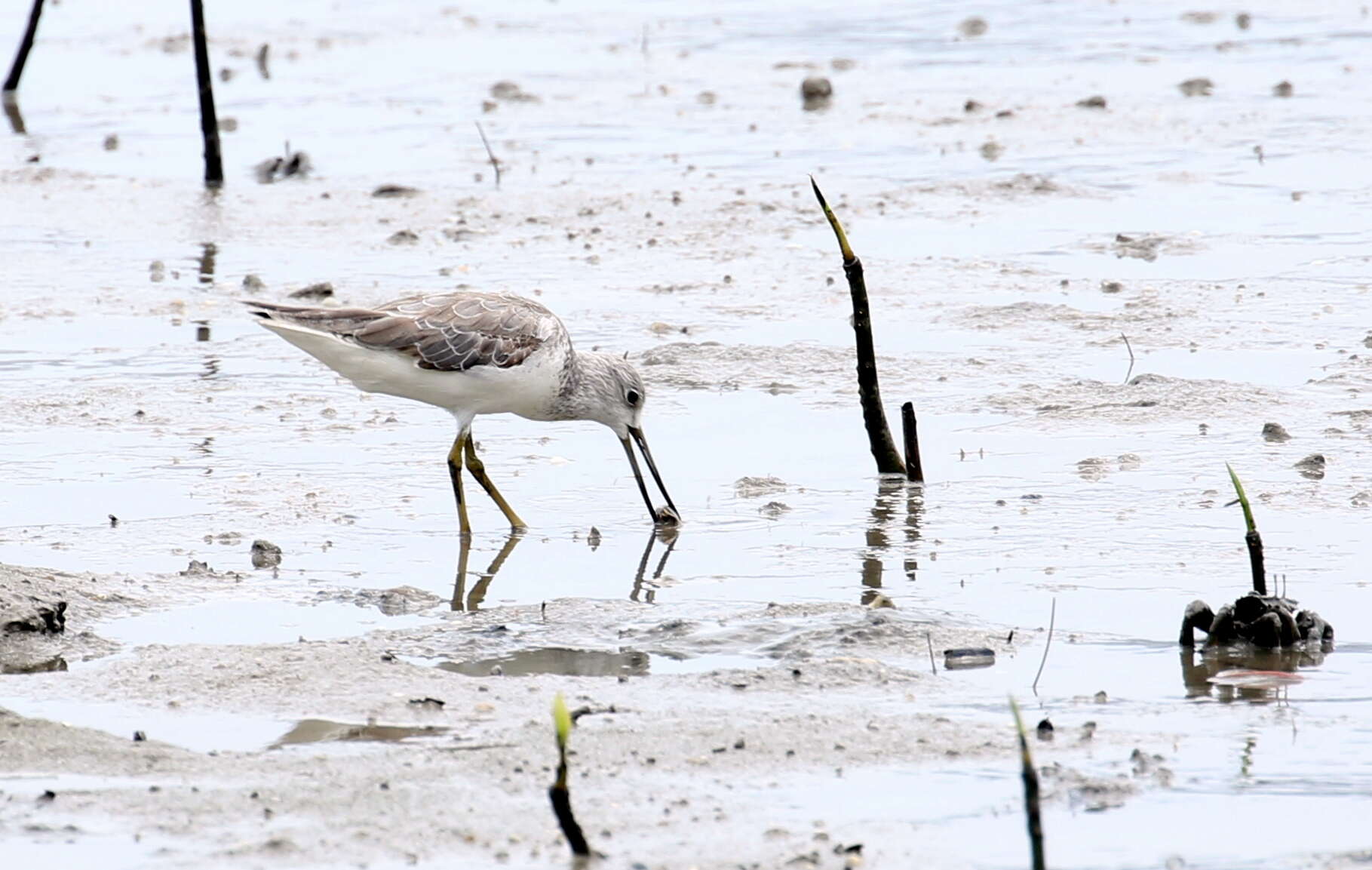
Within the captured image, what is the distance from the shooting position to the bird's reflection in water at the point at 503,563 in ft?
23.3

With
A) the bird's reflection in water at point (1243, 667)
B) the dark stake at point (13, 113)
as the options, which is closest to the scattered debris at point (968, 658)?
the bird's reflection in water at point (1243, 667)

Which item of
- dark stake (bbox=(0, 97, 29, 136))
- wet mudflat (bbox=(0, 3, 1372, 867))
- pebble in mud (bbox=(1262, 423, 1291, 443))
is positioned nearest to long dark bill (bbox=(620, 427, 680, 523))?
wet mudflat (bbox=(0, 3, 1372, 867))

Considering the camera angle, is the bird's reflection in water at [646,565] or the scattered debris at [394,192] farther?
the scattered debris at [394,192]

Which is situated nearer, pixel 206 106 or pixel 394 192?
pixel 206 106

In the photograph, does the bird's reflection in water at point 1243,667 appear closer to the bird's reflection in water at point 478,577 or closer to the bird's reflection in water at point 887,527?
the bird's reflection in water at point 887,527

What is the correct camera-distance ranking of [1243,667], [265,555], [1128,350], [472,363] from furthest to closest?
[1128,350], [472,363], [265,555], [1243,667]

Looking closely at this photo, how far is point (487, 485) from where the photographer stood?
27.4ft

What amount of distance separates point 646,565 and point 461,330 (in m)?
1.60

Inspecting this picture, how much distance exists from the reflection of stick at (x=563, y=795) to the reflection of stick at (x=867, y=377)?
3.71 metres

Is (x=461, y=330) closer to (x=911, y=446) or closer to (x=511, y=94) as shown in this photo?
(x=911, y=446)

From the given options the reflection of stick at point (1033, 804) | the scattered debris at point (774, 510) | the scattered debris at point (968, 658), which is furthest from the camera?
the scattered debris at point (774, 510)

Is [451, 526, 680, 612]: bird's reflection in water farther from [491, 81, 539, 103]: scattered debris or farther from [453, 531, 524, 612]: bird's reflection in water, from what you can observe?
→ [491, 81, 539, 103]: scattered debris

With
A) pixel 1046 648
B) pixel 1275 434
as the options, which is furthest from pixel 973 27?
pixel 1046 648

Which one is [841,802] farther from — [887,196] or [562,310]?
[887,196]
